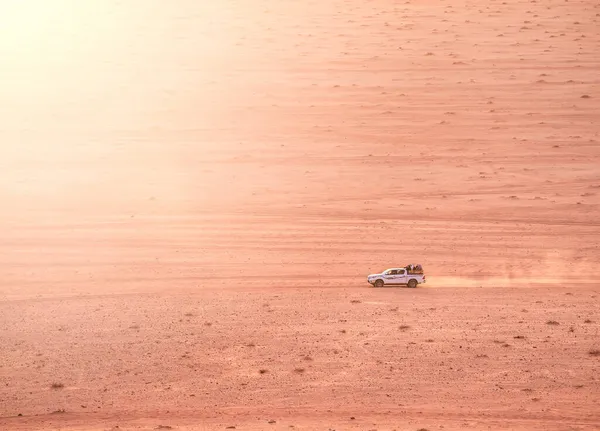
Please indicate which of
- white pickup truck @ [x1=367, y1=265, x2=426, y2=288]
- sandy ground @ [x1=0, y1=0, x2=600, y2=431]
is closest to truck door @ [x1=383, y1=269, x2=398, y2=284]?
→ white pickup truck @ [x1=367, y1=265, x2=426, y2=288]

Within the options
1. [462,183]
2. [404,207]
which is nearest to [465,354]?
[404,207]

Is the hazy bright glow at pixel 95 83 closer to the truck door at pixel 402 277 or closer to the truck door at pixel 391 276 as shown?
the truck door at pixel 391 276

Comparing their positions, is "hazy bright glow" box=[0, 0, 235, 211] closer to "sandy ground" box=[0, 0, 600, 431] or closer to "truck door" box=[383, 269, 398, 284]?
"sandy ground" box=[0, 0, 600, 431]

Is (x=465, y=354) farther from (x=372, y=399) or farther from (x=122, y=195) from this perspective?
(x=122, y=195)

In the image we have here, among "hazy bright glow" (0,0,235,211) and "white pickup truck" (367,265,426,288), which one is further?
"hazy bright glow" (0,0,235,211)

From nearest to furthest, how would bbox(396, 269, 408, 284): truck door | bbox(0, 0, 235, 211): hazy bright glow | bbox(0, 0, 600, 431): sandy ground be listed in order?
bbox(0, 0, 600, 431): sandy ground
bbox(396, 269, 408, 284): truck door
bbox(0, 0, 235, 211): hazy bright glow

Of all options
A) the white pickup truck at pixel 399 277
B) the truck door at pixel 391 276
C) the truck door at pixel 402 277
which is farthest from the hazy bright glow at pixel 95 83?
the truck door at pixel 402 277

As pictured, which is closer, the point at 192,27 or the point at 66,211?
the point at 66,211
